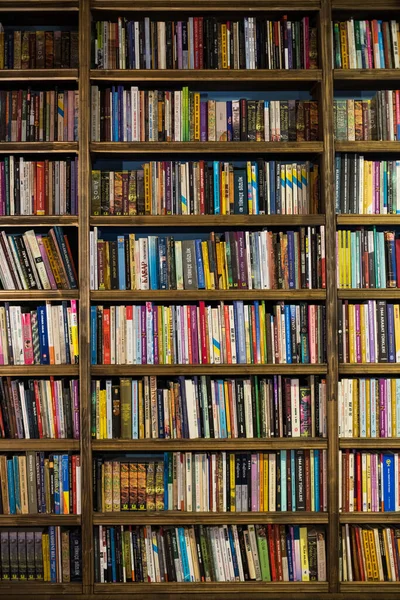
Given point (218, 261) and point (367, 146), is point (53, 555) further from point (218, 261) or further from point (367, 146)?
point (367, 146)

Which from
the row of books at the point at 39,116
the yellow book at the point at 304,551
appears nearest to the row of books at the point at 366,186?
the row of books at the point at 39,116

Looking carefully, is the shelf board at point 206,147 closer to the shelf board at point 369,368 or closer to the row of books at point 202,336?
the row of books at point 202,336

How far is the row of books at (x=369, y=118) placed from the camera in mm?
2836

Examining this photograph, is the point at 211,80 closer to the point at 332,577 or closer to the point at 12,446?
the point at 12,446

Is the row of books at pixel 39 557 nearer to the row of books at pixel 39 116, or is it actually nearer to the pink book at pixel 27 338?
the pink book at pixel 27 338

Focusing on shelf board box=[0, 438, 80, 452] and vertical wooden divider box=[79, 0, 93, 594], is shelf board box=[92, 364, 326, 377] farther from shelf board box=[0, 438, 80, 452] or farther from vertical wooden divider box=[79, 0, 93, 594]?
shelf board box=[0, 438, 80, 452]

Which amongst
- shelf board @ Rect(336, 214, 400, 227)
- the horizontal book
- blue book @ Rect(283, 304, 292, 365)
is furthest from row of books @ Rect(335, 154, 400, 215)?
the horizontal book

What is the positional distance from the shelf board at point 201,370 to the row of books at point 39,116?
0.98 metres

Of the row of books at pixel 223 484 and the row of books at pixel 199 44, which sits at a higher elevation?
the row of books at pixel 199 44

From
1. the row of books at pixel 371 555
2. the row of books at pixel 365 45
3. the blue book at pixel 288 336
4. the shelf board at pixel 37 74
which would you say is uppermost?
the row of books at pixel 365 45

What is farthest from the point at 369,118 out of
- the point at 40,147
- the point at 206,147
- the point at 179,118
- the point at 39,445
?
the point at 39,445

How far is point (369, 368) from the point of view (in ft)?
9.18

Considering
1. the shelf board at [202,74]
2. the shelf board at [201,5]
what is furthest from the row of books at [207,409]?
the shelf board at [201,5]

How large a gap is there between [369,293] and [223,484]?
99cm
